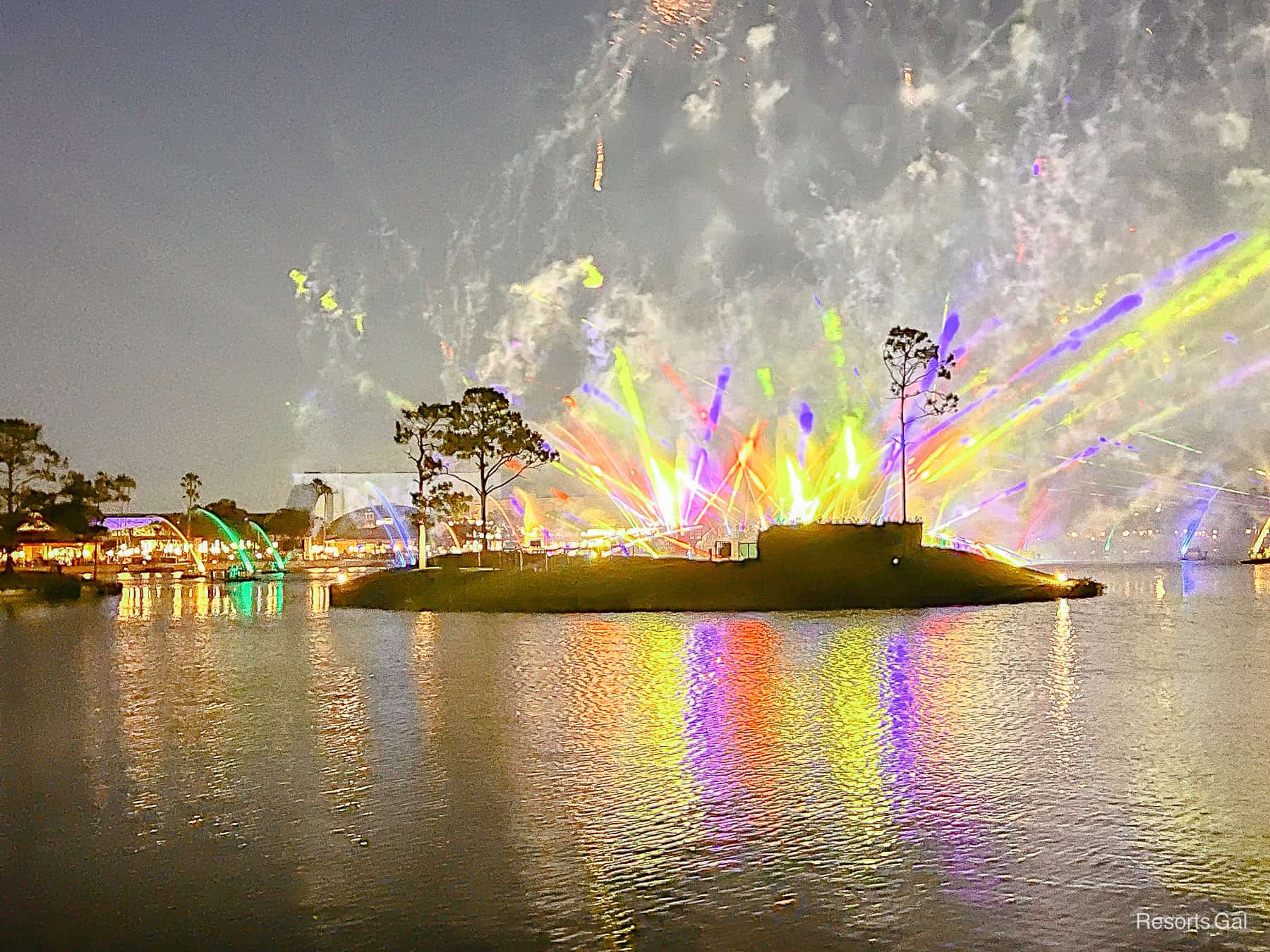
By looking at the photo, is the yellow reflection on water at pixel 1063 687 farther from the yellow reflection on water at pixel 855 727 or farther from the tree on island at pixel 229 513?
the tree on island at pixel 229 513

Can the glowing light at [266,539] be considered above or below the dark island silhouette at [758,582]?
above

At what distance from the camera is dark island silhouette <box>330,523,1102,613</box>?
129 ft

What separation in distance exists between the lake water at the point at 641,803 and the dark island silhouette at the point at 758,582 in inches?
701

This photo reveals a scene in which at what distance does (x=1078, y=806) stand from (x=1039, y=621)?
23.8 metres

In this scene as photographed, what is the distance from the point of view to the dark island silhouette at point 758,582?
129 feet

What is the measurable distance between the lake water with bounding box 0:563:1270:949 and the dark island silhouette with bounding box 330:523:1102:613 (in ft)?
58.4

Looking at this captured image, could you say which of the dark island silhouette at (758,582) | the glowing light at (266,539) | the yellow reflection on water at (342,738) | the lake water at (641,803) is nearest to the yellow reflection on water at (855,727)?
the lake water at (641,803)

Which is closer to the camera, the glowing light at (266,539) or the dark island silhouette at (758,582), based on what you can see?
the dark island silhouette at (758,582)

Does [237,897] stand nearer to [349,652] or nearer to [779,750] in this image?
[779,750]

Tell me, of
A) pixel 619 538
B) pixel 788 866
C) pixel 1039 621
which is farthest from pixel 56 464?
pixel 788 866

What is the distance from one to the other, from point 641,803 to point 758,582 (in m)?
31.0

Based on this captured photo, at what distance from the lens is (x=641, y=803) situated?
980cm

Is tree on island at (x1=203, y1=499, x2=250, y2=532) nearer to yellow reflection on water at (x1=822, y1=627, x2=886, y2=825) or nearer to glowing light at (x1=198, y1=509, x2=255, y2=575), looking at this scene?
glowing light at (x1=198, y1=509, x2=255, y2=575)

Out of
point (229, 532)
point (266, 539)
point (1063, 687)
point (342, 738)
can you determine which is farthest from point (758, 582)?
point (266, 539)
